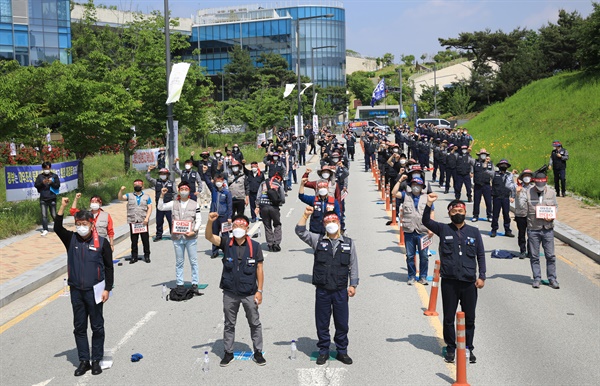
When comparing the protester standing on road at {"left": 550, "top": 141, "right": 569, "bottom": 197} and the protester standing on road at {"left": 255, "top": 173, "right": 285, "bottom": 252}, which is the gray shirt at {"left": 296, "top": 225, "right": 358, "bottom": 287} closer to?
the protester standing on road at {"left": 255, "top": 173, "right": 285, "bottom": 252}

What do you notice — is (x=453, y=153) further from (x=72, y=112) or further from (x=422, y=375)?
(x=422, y=375)

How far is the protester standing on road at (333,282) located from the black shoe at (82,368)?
267cm

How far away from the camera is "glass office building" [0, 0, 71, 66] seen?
62312 millimetres

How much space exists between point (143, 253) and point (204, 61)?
304 feet

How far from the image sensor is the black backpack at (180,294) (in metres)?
11.1

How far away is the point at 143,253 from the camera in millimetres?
15555

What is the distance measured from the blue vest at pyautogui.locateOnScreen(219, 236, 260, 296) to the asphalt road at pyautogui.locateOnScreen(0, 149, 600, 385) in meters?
0.91

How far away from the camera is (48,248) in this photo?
15.9 meters

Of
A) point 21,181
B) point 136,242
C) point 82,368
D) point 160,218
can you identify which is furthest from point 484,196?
point 21,181

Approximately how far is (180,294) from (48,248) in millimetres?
6241

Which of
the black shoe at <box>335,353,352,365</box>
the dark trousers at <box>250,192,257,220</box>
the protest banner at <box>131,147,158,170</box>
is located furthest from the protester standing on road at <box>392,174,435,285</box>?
the protest banner at <box>131,147,158,170</box>

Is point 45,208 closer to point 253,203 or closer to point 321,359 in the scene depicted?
point 253,203

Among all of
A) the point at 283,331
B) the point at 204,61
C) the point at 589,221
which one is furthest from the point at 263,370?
the point at 204,61

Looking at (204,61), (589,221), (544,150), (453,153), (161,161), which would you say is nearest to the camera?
(589,221)
